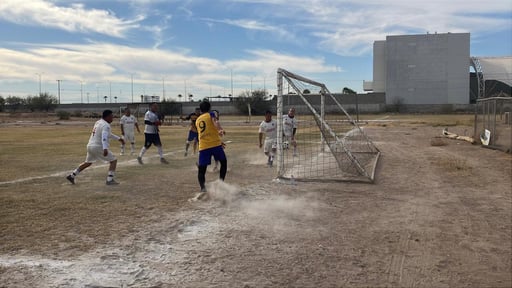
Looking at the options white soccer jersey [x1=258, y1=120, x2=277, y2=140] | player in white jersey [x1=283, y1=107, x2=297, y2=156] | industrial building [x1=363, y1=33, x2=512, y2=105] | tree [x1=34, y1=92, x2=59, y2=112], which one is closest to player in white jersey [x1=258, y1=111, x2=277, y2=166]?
white soccer jersey [x1=258, y1=120, x2=277, y2=140]

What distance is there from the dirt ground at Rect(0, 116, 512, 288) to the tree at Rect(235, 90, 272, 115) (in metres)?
50.3

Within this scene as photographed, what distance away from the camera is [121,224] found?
6.34 metres

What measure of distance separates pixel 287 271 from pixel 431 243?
6.59 ft

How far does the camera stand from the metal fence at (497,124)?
16438 mm

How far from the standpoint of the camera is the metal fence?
1644cm

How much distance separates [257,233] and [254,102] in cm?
6789

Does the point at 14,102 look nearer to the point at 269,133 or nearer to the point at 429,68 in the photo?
the point at 429,68

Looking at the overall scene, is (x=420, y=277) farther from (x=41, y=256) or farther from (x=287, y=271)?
(x=41, y=256)

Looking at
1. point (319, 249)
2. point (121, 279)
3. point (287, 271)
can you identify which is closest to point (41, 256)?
point (121, 279)

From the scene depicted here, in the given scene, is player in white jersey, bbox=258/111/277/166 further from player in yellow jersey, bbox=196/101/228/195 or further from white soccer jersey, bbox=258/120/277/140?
player in yellow jersey, bbox=196/101/228/195

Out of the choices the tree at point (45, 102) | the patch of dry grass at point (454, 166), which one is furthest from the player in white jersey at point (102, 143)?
the tree at point (45, 102)

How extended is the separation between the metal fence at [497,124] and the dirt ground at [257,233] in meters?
7.18

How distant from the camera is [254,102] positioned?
73375 mm

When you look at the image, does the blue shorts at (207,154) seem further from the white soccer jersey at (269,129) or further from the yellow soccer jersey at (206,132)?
the white soccer jersey at (269,129)
